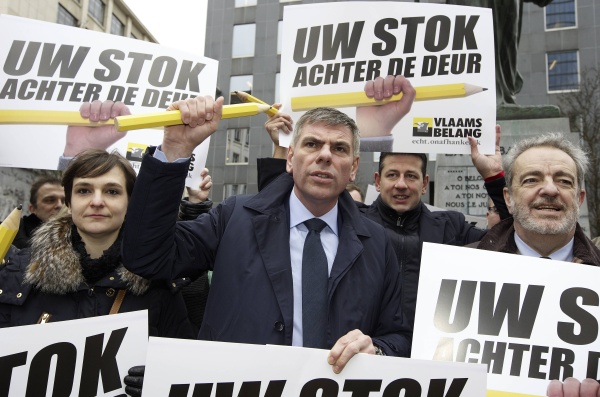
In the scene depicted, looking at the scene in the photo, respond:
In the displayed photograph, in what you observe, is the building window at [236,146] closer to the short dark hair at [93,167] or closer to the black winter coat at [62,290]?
the short dark hair at [93,167]

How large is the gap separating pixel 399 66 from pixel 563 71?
969 inches

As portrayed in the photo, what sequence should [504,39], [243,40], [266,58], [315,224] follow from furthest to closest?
[243,40] < [266,58] < [504,39] < [315,224]

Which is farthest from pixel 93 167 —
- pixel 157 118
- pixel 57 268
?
pixel 157 118

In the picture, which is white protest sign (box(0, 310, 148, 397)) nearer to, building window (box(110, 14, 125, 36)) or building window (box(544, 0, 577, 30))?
building window (box(544, 0, 577, 30))

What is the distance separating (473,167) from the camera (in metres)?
6.36

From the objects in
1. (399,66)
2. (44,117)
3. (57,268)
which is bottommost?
(57,268)

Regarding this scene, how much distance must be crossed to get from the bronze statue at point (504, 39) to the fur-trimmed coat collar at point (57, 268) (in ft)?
18.8

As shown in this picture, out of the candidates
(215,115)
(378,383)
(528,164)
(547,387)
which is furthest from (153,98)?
(547,387)

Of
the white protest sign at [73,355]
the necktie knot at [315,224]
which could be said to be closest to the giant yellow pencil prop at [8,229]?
the white protest sign at [73,355]

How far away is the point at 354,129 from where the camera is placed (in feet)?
8.38

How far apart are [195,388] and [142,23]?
144ft

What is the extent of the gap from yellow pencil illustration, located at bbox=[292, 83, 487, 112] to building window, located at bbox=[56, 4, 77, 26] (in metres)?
28.3

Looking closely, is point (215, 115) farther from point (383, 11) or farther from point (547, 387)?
point (383, 11)

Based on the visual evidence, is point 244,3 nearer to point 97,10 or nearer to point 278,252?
point 97,10
